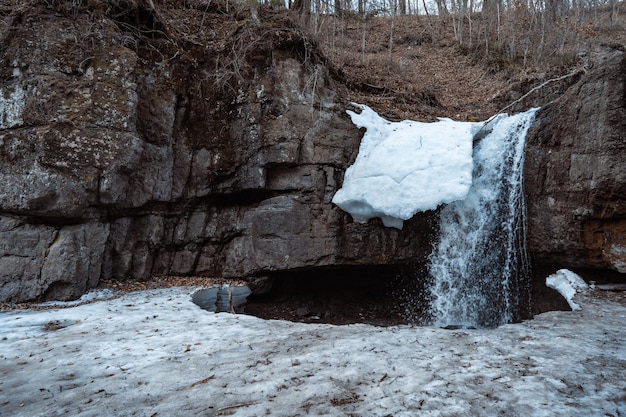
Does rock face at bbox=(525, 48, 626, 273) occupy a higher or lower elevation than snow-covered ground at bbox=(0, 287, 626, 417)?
higher

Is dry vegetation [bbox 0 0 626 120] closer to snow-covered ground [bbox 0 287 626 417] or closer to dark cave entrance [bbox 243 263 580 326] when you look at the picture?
dark cave entrance [bbox 243 263 580 326]

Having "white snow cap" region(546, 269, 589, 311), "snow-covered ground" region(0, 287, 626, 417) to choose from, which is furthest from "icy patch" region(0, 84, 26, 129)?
"white snow cap" region(546, 269, 589, 311)

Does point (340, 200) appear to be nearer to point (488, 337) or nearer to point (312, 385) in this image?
point (488, 337)

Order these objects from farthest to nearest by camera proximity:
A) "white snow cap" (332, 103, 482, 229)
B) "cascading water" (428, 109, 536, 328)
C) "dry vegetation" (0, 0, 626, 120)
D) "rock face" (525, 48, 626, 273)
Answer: "dry vegetation" (0, 0, 626, 120)
"cascading water" (428, 109, 536, 328)
"white snow cap" (332, 103, 482, 229)
"rock face" (525, 48, 626, 273)

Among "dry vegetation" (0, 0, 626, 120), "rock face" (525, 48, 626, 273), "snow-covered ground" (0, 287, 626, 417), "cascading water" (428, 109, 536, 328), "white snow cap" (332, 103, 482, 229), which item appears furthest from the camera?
"dry vegetation" (0, 0, 626, 120)

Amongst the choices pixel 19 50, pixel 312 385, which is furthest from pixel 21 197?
pixel 312 385

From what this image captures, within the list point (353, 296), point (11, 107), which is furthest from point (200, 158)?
point (353, 296)

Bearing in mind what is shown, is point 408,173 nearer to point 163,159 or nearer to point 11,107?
point 163,159

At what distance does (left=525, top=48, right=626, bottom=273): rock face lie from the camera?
22.2 ft

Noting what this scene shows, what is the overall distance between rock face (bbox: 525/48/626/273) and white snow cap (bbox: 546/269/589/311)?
0.23 meters

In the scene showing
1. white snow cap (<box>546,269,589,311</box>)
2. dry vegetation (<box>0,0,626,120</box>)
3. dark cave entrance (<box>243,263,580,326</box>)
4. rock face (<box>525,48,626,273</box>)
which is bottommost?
dark cave entrance (<box>243,263,580,326</box>)

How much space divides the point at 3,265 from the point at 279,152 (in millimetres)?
5418

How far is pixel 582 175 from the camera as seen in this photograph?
7.09 m

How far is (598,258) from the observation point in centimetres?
708
